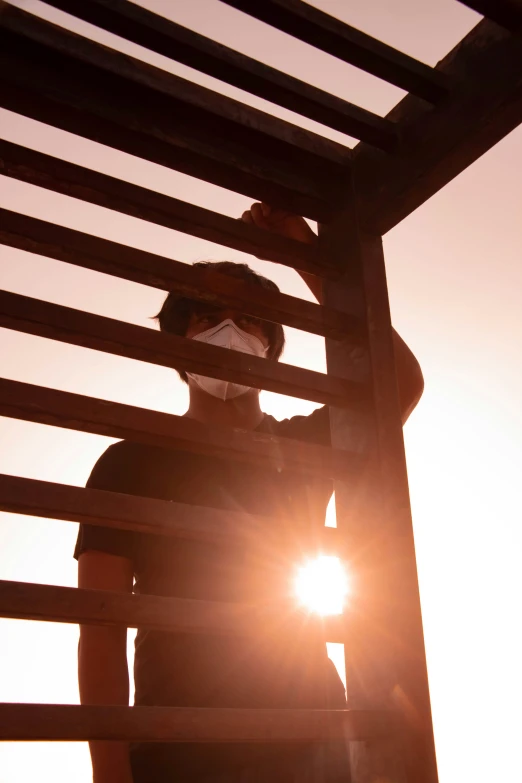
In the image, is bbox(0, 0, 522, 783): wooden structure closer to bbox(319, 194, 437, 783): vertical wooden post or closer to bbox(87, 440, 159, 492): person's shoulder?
bbox(319, 194, 437, 783): vertical wooden post

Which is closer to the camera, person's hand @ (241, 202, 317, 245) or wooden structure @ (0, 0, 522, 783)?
wooden structure @ (0, 0, 522, 783)

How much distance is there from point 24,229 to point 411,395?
1829 millimetres

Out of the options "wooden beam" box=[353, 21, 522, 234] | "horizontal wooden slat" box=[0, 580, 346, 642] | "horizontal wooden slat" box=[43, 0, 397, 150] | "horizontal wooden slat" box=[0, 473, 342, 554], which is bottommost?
"horizontal wooden slat" box=[0, 580, 346, 642]

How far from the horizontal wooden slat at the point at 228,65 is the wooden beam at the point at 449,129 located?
83mm

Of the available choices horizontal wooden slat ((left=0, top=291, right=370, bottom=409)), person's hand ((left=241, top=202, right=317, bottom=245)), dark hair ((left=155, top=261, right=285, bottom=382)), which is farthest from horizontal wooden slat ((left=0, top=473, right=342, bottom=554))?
dark hair ((left=155, top=261, right=285, bottom=382))

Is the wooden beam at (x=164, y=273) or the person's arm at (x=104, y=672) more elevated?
the wooden beam at (x=164, y=273)

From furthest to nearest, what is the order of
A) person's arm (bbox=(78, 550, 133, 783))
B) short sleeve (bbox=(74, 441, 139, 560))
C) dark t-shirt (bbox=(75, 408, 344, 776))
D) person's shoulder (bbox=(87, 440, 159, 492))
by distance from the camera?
person's shoulder (bbox=(87, 440, 159, 492))
short sleeve (bbox=(74, 441, 139, 560))
dark t-shirt (bbox=(75, 408, 344, 776))
person's arm (bbox=(78, 550, 133, 783))

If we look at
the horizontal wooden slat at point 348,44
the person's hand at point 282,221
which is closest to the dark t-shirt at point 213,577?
the person's hand at point 282,221

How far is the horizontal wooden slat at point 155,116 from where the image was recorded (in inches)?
71.0

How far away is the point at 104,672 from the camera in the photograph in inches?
85.2

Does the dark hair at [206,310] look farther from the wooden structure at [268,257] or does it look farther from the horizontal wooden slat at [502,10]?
the horizontal wooden slat at [502,10]

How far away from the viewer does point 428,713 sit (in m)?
1.66

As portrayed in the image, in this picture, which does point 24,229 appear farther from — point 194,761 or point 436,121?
point 194,761

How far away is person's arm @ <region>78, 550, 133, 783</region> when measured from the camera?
6.59 feet
